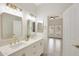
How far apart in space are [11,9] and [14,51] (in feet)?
2.80

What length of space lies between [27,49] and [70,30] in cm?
95

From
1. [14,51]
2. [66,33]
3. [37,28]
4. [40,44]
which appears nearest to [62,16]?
[66,33]

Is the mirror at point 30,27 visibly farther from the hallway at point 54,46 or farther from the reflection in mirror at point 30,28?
the hallway at point 54,46

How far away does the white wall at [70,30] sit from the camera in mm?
1817

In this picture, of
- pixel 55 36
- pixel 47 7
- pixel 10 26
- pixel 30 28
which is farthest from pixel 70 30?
pixel 10 26

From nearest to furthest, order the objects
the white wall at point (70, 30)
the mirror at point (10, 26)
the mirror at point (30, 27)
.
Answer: the mirror at point (10, 26), the white wall at point (70, 30), the mirror at point (30, 27)

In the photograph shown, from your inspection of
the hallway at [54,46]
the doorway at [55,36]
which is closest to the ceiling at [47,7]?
the doorway at [55,36]

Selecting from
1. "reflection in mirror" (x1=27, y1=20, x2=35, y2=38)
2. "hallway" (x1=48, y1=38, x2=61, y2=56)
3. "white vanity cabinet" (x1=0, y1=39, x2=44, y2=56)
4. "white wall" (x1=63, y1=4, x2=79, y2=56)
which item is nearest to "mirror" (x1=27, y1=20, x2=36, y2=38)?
"reflection in mirror" (x1=27, y1=20, x2=35, y2=38)

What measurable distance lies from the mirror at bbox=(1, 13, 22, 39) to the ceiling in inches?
11.9

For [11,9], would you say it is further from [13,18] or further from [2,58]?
[2,58]

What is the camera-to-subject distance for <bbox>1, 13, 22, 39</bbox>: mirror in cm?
166

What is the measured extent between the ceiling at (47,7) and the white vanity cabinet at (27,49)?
598 millimetres

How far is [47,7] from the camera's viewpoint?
1781mm

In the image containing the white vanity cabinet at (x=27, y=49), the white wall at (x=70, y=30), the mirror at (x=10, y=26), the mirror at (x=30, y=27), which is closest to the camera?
the white vanity cabinet at (x=27, y=49)
